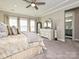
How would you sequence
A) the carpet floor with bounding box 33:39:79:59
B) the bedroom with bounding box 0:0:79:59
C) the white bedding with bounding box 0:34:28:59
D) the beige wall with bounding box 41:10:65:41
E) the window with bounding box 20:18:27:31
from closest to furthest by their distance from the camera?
the white bedding with bounding box 0:34:28:59, the carpet floor with bounding box 33:39:79:59, the bedroom with bounding box 0:0:79:59, the beige wall with bounding box 41:10:65:41, the window with bounding box 20:18:27:31

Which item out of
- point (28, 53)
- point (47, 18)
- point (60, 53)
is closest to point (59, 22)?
point (47, 18)

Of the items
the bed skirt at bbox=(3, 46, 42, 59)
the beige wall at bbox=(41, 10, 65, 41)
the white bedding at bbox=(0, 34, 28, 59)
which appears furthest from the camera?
the beige wall at bbox=(41, 10, 65, 41)

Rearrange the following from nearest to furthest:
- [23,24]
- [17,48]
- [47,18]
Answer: [17,48]
[47,18]
[23,24]

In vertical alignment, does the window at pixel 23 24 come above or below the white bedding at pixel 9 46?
above

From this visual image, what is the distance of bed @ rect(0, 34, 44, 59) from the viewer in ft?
6.26

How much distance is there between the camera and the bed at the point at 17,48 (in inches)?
75.1

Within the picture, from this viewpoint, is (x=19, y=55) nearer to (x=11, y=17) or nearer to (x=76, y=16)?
(x=76, y=16)

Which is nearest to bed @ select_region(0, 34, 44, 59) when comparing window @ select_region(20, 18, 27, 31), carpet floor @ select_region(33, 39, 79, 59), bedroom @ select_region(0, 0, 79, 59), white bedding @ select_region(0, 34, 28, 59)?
white bedding @ select_region(0, 34, 28, 59)

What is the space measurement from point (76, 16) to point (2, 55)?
20.5 ft

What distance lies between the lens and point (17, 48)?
2.29 metres

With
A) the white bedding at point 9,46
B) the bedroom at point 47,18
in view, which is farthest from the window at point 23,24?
the white bedding at point 9,46

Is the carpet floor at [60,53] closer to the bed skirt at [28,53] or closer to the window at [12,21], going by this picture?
the bed skirt at [28,53]

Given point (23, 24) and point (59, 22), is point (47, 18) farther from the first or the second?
point (23, 24)

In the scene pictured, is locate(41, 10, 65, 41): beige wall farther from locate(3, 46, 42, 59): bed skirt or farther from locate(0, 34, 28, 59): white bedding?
locate(0, 34, 28, 59): white bedding
